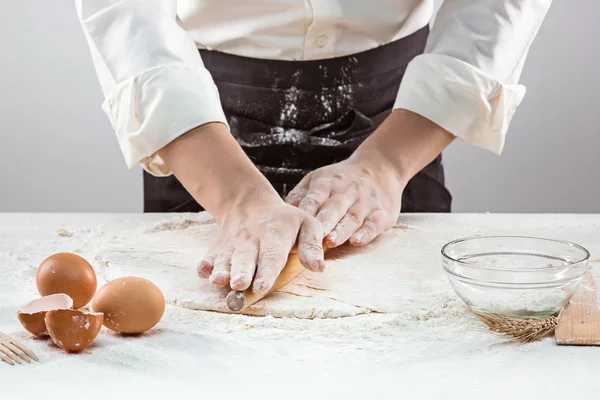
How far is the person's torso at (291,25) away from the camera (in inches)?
59.4

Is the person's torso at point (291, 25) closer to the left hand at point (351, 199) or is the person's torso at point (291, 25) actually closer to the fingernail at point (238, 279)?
the left hand at point (351, 199)

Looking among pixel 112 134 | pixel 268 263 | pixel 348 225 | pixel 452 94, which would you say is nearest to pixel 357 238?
pixel 348 225

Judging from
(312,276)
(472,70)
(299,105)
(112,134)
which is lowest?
(112,134)

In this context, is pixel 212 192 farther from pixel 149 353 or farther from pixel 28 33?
pixel 28 33

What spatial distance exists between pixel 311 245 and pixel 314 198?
22 centimetres

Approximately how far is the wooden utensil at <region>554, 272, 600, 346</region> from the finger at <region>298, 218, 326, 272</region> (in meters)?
0.31

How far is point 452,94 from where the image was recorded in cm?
144

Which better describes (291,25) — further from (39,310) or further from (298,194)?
(39,310)

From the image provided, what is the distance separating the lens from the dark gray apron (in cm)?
159

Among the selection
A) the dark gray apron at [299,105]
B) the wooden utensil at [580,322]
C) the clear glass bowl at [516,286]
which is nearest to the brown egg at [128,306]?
the clear glass bowl at [516,286]

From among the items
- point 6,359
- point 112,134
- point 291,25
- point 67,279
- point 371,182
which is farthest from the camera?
point 112,134

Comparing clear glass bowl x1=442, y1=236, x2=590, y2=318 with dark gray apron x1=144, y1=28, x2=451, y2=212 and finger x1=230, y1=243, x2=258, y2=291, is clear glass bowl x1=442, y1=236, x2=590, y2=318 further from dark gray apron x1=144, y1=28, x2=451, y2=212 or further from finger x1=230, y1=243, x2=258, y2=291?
dark gray apron x1=144, y1=28, x2=451, y2=212

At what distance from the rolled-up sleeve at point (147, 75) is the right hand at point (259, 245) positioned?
225 mm

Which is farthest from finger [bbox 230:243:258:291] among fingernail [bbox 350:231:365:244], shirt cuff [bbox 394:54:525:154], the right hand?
shirt cuff [bbox 394:54:525:154]
